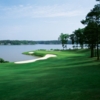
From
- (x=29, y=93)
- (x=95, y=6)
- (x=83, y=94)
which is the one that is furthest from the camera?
(x=95, y=6)

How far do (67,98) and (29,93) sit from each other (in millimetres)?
2653

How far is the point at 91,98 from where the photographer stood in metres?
8.75

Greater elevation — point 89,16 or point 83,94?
point 89,16

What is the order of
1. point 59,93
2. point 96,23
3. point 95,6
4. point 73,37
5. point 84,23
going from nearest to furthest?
point 59,93 < point 95,6 < point 96,23 < point 84,23 < point 73,37

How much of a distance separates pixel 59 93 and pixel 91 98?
78.2 inches

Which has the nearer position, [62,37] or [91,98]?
[91,98]

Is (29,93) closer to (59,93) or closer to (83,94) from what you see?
(59,93)

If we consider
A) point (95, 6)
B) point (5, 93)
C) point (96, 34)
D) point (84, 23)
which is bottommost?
point (5, 93)

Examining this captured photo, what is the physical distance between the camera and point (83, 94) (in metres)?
9.51

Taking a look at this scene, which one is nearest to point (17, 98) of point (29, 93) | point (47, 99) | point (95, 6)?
point (29, 93)

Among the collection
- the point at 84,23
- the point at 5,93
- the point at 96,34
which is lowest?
the point at 5,93

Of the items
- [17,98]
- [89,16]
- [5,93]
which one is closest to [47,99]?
[17,98]

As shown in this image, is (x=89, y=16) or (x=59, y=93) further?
(x=89, y=16)

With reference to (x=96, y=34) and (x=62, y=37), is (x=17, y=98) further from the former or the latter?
(x=62, y=37)
